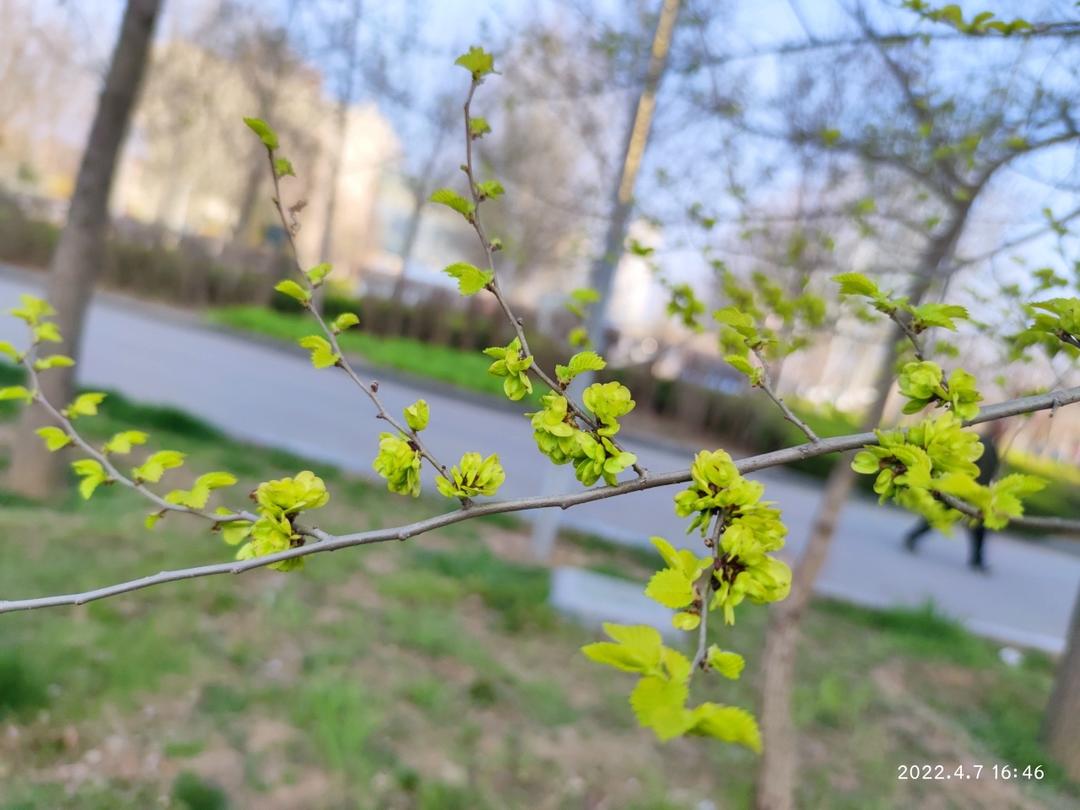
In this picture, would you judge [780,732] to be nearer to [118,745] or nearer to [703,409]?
[118,745]

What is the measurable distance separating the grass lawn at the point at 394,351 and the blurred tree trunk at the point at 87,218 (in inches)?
304

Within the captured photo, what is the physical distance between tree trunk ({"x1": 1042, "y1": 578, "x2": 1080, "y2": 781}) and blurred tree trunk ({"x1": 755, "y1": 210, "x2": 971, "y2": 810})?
1.18 metres

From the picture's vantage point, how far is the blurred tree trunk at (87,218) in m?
4.29

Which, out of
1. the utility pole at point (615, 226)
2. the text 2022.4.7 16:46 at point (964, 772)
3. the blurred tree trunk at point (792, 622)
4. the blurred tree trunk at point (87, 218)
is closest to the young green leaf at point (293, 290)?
the blurred tree trunk at point (792, 622)

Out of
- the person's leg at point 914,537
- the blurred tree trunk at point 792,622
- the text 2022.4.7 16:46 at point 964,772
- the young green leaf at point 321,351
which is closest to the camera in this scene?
the young green leaf at point 321,351

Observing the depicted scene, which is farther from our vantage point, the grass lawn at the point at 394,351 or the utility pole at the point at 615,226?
the grass lawn at the point at 394,351

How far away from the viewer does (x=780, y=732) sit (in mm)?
2912

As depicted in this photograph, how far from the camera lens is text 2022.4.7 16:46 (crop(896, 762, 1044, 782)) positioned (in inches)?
125

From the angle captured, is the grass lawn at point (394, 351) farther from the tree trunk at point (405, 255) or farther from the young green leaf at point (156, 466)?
the young green leaf at point (156, 466)

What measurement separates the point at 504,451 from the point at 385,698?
6.11 metres

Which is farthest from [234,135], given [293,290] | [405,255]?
[293,290]

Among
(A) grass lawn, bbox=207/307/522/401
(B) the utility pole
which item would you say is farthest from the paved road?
(B) the utility pole

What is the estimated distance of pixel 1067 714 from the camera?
3.47m

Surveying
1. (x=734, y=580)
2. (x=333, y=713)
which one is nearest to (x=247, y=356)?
(x=333, y=713)
